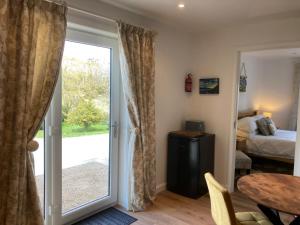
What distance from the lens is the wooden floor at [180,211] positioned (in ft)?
9.34

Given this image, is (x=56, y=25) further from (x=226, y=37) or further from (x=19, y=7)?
(x=226, y=37)

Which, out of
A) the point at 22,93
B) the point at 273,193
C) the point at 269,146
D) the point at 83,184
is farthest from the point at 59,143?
the point at 269,146

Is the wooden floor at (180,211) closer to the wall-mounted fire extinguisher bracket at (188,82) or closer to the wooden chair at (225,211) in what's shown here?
the wooden chair at (225,211)

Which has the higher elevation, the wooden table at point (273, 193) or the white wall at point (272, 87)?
the white wall at point (272, 87)

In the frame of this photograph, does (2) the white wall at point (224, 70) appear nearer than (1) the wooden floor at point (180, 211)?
No

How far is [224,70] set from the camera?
12.2ft

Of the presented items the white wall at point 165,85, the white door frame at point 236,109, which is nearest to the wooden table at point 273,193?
the white door frame at point 236,109

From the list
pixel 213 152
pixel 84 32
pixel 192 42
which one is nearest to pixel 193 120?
pixel 213 152

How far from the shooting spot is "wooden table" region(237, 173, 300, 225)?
1.69 meters

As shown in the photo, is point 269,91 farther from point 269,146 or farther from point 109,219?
point 109,219

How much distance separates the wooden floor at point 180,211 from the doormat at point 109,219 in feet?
0.32

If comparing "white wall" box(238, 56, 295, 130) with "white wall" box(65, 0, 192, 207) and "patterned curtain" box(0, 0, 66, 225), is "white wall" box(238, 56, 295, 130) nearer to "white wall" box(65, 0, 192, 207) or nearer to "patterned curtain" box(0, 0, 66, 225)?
"white wall" box(65, 0, 192, 207)

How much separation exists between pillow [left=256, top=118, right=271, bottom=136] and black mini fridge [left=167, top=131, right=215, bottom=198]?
2.19 metres

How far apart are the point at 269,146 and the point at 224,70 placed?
207 centimetres
